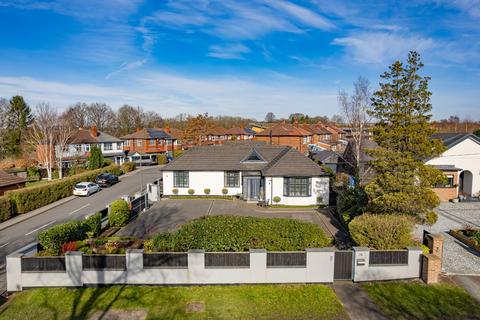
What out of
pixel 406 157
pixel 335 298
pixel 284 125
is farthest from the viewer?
pixel 284 125

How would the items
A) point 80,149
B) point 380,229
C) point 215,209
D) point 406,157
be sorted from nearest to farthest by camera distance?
point 380,229
point 406,157
point 215,209
point 80,149

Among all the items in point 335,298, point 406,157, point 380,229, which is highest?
point 406,157

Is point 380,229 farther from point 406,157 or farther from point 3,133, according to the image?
point 3,133

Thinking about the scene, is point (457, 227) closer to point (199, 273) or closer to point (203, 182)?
point (199, 273)

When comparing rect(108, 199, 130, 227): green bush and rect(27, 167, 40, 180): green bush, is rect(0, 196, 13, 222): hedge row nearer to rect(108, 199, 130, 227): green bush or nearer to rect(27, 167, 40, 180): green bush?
rect(108, 199, 130, 227): green bush

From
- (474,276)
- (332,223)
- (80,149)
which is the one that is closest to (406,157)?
(474,276)

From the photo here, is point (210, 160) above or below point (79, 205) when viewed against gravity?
above

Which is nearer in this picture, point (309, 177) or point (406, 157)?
point (406, 157)
